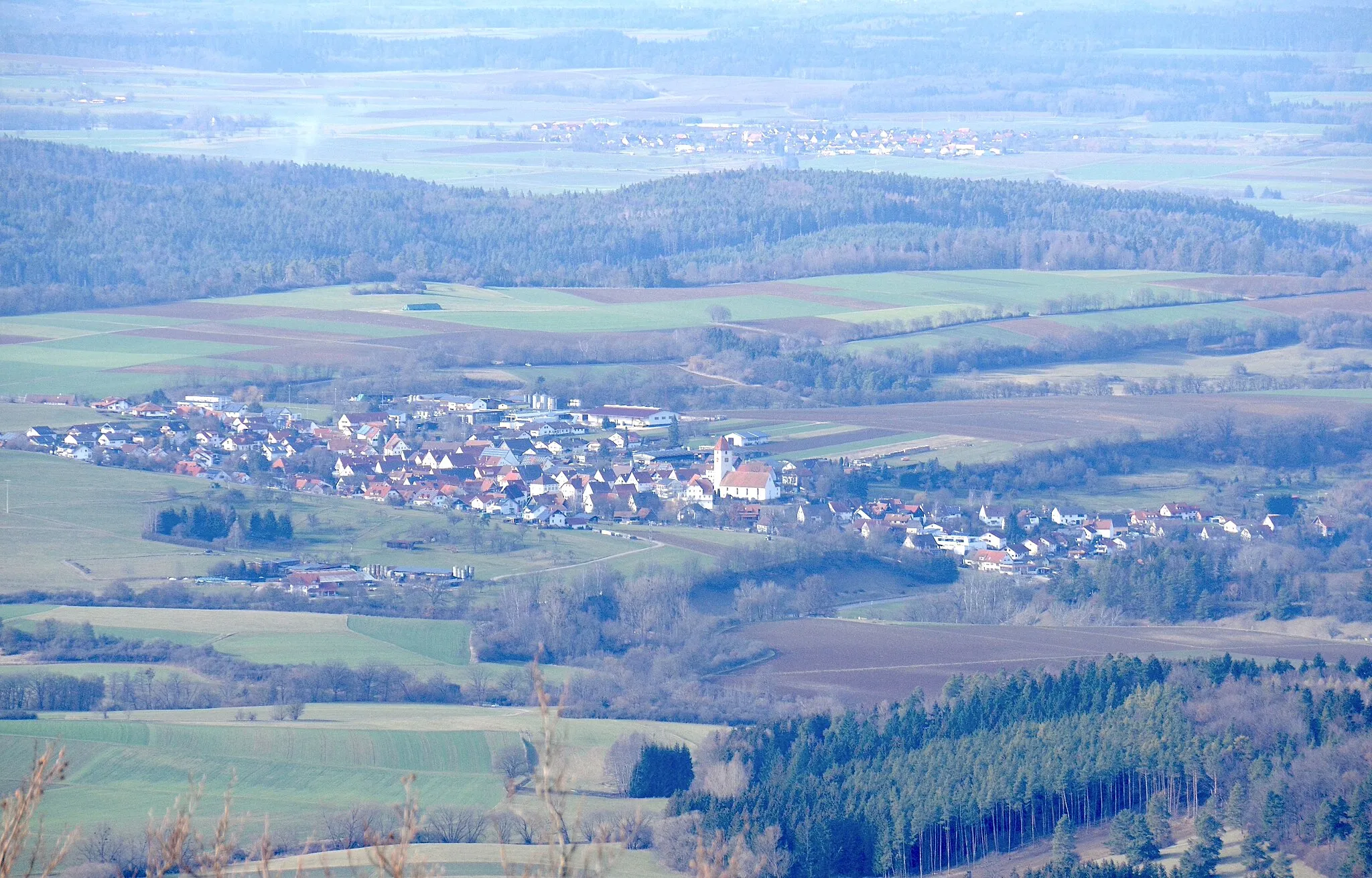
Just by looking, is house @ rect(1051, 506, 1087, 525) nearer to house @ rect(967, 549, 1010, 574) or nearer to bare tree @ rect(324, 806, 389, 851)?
house @ rect(967, 549, 1010, 574)

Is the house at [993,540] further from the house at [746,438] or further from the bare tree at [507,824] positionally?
the bare tree at [507,824]

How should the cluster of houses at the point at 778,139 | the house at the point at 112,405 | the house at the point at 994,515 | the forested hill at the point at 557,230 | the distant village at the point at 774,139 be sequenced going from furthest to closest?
the cluster of houses at the point at 778,139 → the distant village at the point at 774,139 → the forested hill at the point at 557,230 → the house at the point at 112,405 → the house at the point at 994,515

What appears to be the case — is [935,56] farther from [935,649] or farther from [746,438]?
[935,649]

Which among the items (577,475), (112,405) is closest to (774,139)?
(112,405)

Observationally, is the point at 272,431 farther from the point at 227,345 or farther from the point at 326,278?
the point at 326,278

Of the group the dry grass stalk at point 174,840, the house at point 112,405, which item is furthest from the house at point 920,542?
the dry grass stalk at point 174,840
